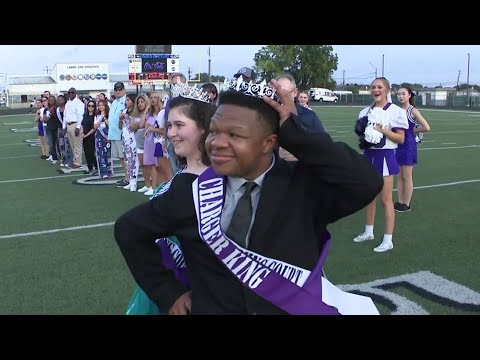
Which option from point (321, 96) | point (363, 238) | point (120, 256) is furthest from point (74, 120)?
point (321, 96)

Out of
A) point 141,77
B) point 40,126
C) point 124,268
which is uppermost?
point 141,77

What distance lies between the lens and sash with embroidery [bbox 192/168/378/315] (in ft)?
6.02

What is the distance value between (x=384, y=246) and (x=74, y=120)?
947 cm

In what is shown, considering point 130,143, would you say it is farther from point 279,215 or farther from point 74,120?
point 279,215

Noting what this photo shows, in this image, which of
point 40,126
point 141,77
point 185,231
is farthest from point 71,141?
point 141,77

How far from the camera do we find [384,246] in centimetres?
576

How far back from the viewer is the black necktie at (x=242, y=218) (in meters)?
1.85

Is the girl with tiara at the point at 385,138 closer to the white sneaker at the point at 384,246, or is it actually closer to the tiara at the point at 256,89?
the white sneaker at the point at 384,246

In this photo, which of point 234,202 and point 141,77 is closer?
point 234,202

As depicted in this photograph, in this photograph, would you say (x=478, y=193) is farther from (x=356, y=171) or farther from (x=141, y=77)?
(x=141, y=77)

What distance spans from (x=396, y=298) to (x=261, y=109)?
3150 millimetres

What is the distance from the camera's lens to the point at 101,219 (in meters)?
7.40

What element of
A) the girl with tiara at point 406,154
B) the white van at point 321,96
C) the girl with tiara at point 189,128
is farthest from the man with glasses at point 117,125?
the white van at point 321,96

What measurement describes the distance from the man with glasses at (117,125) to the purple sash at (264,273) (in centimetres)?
847
